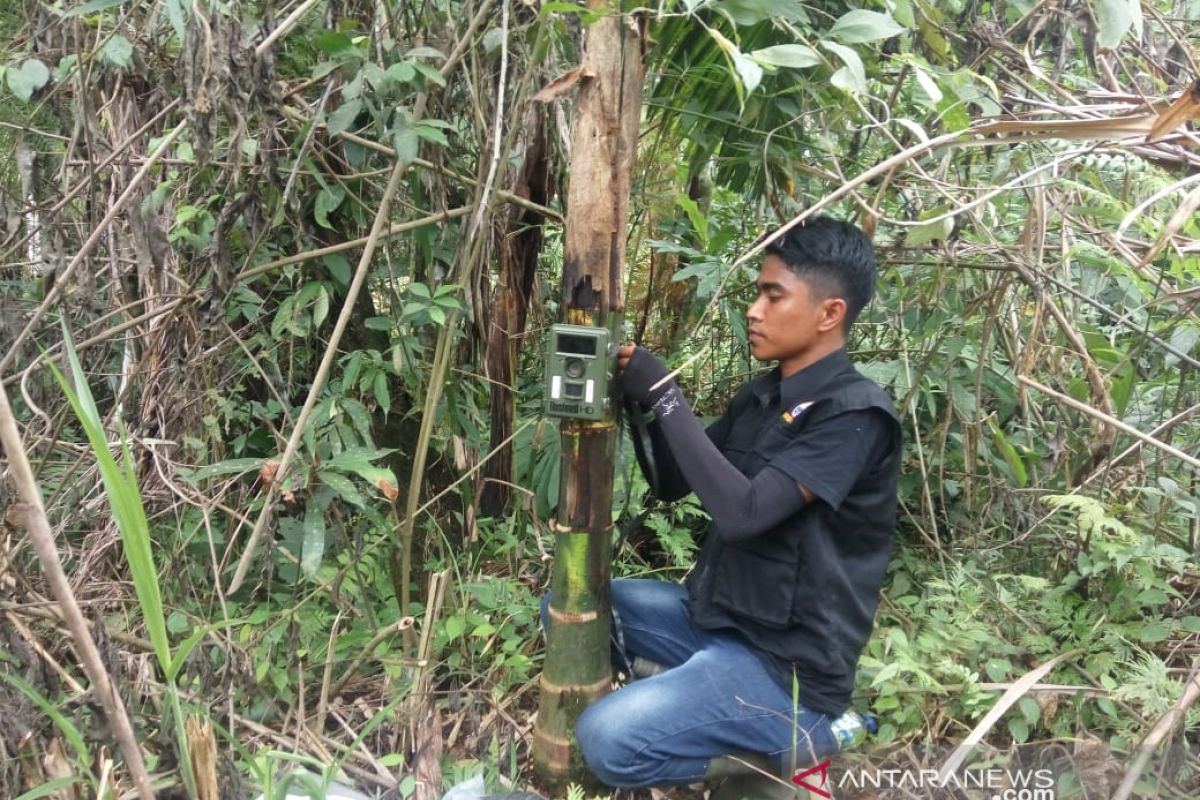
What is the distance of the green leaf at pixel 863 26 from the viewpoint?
5.57ft

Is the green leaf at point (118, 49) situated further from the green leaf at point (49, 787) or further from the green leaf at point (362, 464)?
the green leaf at point (49, 787)

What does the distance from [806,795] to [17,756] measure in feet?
5.41

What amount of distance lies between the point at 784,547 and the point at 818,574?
0.09 m

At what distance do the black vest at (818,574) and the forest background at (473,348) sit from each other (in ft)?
0.83

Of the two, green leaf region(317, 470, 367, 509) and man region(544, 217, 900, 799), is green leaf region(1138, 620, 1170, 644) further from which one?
green leaf region(317, 470, 367, 509)

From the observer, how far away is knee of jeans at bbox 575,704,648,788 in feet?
6.11

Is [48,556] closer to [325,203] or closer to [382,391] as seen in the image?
[382,391]

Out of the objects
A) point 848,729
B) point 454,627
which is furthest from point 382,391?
point 848,729

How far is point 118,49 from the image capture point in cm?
208

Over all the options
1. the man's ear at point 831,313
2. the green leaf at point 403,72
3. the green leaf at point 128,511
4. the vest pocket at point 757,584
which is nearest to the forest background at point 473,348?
the green leaf at point 403,72

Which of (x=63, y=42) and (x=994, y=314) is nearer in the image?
(x=63, y=42)

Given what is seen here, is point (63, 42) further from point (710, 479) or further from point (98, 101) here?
point (710, 479)

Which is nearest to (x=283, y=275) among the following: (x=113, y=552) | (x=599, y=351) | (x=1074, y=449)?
(x=113, y=552)

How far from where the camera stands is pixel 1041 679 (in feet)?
7.84
